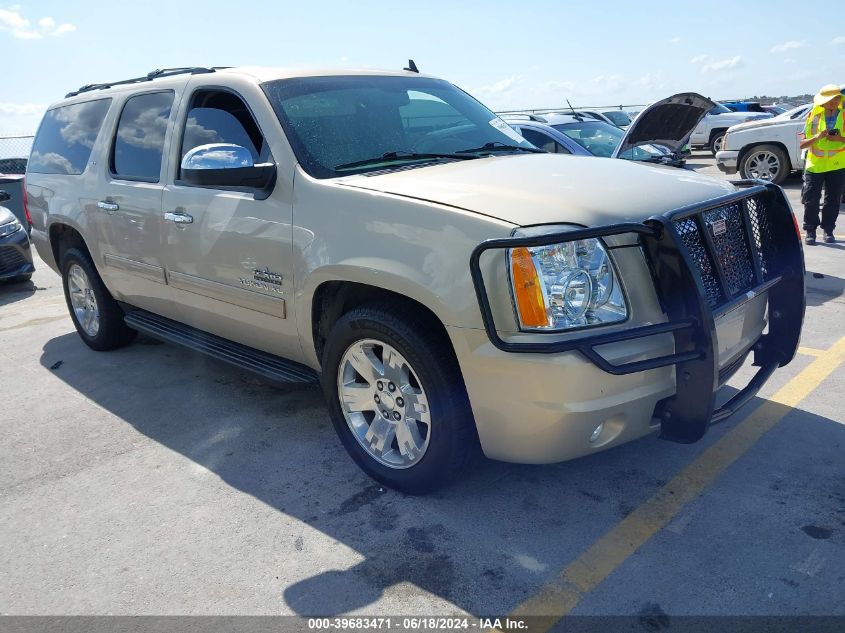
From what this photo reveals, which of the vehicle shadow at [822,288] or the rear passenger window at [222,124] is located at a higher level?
the rear passenger window at [222,124]

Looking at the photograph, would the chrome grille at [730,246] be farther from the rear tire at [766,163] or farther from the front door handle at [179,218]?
the rear tire at [766,163]

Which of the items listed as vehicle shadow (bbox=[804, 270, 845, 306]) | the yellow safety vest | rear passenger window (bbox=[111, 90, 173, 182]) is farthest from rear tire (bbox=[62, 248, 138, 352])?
the yellow safety vest

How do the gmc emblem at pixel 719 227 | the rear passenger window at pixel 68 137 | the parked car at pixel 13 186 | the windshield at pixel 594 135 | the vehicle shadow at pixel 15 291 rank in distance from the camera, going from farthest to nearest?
1. the parked car at pixel 13 186
2. the windshield at pixel 594 135
3. the vehicle shadow at pixel 15 291
4. the rear passenger window at pixel 68 137
5. the gmc emblem at pixel 719 227

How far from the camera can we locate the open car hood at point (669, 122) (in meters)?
5.95

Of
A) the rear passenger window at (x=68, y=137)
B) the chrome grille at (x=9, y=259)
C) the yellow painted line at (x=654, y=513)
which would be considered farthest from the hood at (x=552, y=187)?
the chrome grille at (x=9, y=259)

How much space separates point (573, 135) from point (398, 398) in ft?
25.1

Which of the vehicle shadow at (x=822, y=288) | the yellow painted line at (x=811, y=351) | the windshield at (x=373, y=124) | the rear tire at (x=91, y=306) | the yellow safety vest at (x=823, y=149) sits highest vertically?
the windshield at (x=373, y=124)

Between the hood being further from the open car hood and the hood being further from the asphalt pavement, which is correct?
the open car hood

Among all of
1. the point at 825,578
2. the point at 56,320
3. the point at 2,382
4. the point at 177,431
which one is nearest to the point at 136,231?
the point at 177,431

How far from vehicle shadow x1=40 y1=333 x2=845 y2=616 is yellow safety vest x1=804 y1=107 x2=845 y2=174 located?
211 inches

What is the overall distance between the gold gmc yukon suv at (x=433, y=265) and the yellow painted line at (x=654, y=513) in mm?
399

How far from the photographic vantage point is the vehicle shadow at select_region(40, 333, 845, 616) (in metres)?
2.74

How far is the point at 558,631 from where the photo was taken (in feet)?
7.98

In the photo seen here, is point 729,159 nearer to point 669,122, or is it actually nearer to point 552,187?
point 669,122
